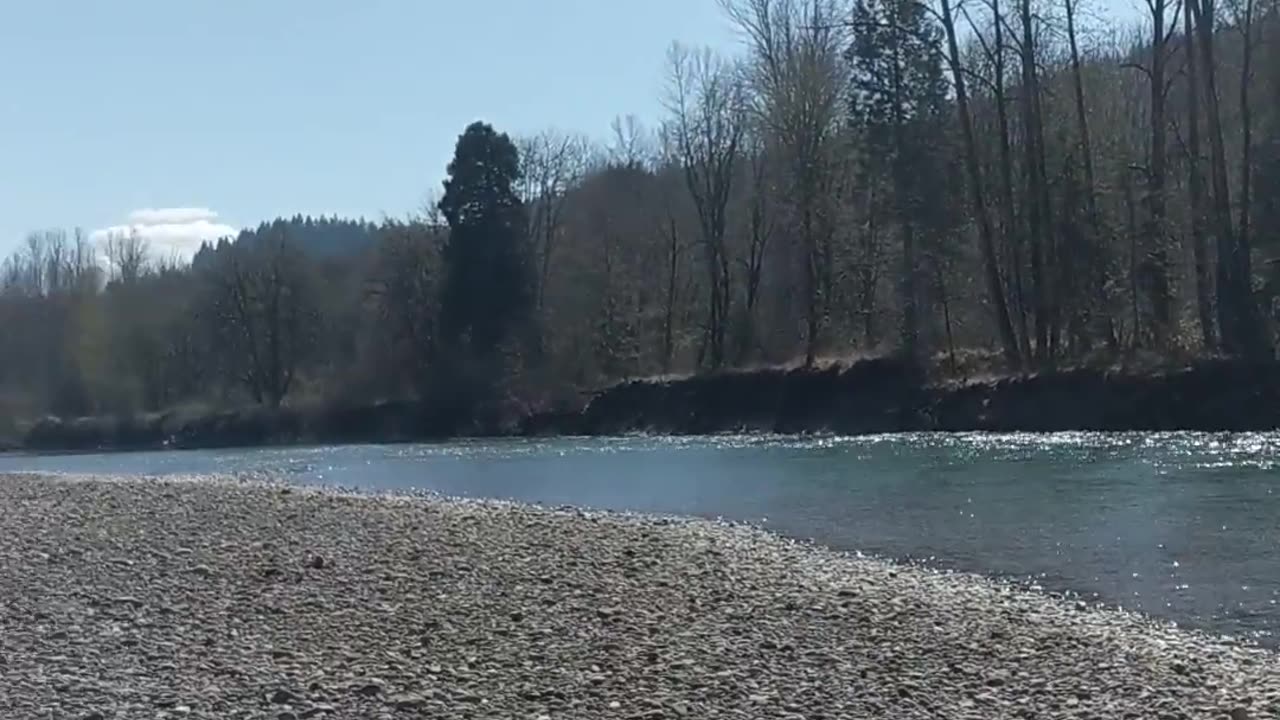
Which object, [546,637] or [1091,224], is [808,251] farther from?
[546,637]

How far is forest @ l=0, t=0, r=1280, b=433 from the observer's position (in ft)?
145

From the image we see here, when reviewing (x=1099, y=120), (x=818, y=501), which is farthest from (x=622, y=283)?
(x=818, y=501)

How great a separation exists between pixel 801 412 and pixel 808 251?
9621mm

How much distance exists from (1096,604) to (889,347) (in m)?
39.1

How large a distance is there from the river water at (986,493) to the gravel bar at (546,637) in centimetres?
133

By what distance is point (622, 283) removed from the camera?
73.1 meters

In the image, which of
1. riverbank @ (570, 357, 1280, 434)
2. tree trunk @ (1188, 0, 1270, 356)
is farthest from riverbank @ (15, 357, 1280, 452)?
tree trunk @ (1188, 0, 1270, 356)

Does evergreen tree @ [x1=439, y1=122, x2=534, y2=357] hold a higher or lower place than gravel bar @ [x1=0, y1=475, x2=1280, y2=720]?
higher

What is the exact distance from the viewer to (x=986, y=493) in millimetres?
24547

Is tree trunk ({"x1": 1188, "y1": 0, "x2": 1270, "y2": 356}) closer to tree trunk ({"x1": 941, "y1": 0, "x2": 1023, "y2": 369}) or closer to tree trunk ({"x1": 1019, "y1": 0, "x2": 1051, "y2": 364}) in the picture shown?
tree trunk ({"x1": 1019, "y1": 0, "x2": 1051, "y2": 364})

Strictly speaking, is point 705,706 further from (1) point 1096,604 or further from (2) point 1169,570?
(2) point 1169,570

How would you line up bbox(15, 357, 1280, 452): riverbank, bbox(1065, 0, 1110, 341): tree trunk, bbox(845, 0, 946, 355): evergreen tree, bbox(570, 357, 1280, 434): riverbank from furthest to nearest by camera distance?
bbox(845, 0, 946, 355): evergreen tree < bbox(1065, 0, 1110, 341): tree trunk < bbox(15, 357, 1280, 452): riverbank < bbox(570, 357, 1280, 434): riverbank

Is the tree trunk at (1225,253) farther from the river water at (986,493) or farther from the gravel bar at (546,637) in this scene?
the gravel bar at (546,637)

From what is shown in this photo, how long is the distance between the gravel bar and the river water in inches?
52.4
